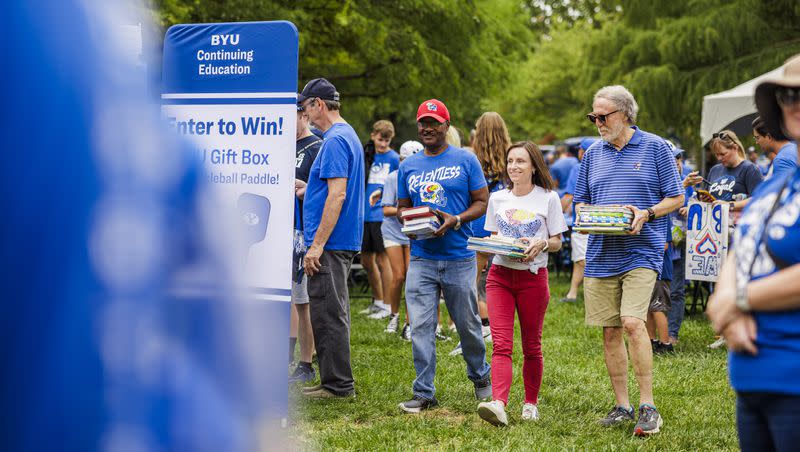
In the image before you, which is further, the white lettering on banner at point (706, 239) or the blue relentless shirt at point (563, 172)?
the blue relentless shirt at point (563, 172)

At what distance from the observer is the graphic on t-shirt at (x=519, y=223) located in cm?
626

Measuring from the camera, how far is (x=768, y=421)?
261 centimetres

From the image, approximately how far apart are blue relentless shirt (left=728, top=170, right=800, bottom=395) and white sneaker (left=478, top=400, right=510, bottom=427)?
10.9 ft

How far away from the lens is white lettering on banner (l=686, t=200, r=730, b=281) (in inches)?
367

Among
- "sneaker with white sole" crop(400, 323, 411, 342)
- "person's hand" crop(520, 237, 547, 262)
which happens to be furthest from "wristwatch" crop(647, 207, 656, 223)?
"sneaker with white sole" crop(400, 323, 411, 342)

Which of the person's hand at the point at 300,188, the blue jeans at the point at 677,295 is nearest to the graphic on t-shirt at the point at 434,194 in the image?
the person's hand at the point at 300,188

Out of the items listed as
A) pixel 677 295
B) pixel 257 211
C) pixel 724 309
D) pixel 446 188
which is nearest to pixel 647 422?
pixel 446 188

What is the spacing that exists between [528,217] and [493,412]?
1.32m

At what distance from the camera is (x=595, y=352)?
906 centimetres

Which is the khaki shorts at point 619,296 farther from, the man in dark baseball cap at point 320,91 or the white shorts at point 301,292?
the white shorts at point 301,292

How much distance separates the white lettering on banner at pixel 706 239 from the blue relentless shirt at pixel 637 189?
3.66 metres

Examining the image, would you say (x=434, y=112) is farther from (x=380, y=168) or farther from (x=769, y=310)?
(x=380, y=168)

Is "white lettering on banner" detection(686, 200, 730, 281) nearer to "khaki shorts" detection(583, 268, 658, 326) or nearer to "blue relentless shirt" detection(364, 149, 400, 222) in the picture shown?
"blue relentless shirt" detection(364, 149, 400, 222)

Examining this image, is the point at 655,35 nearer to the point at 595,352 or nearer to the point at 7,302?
the point at 595,352
